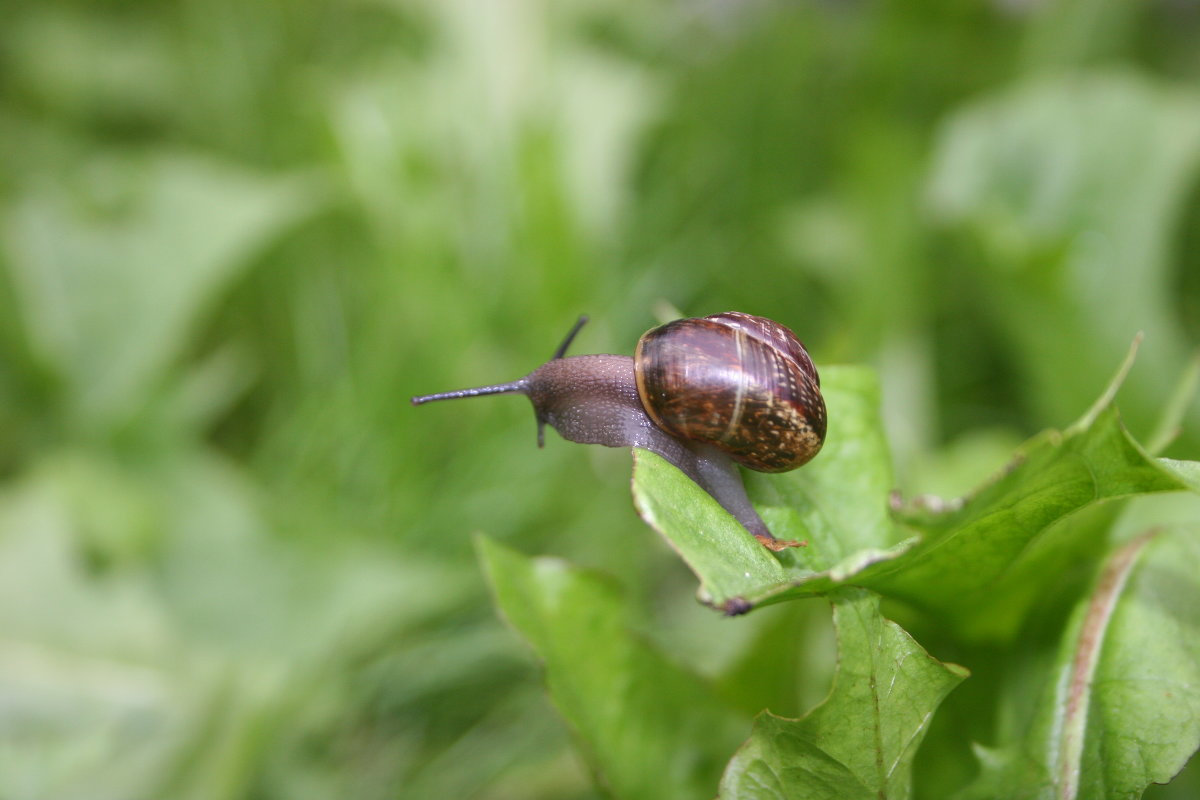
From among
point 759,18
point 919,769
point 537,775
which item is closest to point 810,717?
point 919,769

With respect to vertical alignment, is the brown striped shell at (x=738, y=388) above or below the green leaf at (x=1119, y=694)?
above

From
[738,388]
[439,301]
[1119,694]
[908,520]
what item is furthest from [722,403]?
[439,301]

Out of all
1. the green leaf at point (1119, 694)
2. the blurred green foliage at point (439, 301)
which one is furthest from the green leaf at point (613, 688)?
the green leaf at point (1119, 694)

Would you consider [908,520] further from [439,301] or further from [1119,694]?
[439,301]

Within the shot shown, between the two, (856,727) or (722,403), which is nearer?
(856,727)

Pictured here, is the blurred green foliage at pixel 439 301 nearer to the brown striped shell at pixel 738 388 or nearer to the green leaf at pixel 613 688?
the green leaf at pixel 613 688
